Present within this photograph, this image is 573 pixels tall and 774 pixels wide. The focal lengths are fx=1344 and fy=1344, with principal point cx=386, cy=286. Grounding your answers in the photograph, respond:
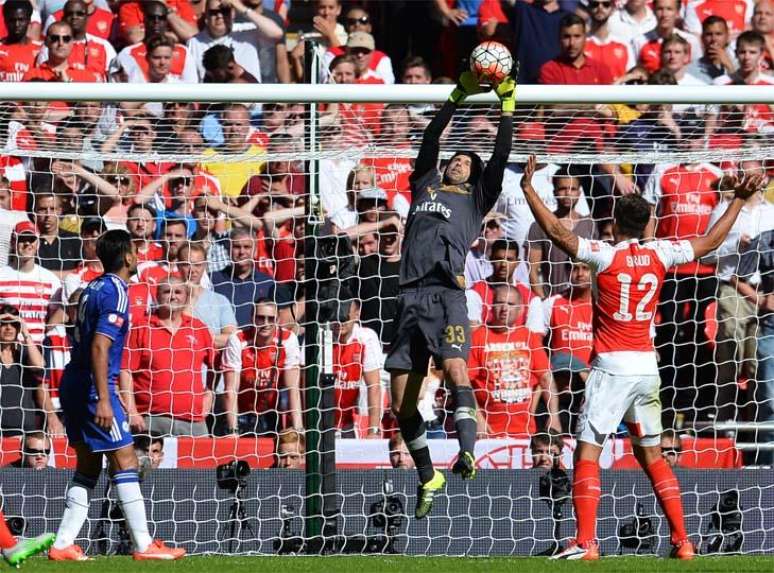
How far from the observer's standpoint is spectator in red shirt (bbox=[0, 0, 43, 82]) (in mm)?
13117

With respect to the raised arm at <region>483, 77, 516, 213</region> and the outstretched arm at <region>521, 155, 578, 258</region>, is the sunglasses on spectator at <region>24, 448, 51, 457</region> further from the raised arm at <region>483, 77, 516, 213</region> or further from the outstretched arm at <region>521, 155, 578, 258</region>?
the outstretched arm at <region>521, 155, 578, 258</region>

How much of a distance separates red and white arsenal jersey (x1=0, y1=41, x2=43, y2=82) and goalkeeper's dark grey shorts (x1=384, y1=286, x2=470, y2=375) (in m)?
6.18

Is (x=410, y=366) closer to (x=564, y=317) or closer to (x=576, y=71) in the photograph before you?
(x=564, y=317)

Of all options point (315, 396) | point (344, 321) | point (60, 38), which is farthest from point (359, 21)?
point (315, 396)

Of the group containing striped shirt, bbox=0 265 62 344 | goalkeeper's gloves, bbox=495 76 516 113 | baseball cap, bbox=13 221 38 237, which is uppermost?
goalkeeper's gloves, bbox=495 76 516 113

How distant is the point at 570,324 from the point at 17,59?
6.05 metres

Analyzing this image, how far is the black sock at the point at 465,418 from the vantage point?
26.3ft

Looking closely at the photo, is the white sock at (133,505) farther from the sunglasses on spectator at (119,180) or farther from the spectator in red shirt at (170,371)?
the sunglasses on spectator at (119,180)

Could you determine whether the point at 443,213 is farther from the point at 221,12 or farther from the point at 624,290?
the point at 221,12

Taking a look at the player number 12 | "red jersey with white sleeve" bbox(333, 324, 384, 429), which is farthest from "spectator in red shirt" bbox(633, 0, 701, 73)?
the player number 12

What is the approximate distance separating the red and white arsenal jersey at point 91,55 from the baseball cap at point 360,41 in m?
2.36

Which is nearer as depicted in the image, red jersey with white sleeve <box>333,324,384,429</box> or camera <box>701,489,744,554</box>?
camera <box>701,489,744,554</box>

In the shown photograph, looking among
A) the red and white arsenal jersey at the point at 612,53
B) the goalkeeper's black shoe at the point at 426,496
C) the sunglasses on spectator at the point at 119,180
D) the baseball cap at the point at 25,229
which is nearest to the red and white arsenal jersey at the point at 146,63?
the sunglasses on spectator at the point at 119,180

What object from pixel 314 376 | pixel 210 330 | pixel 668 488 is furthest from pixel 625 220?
pixel 210 330
